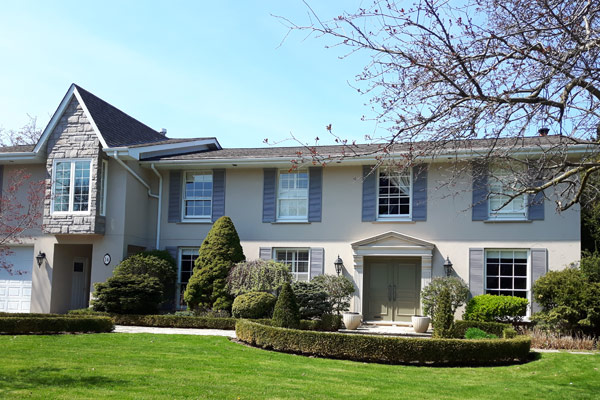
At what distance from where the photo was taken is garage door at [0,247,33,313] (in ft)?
67.4

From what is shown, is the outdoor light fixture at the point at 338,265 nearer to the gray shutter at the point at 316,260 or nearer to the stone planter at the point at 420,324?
the gray shutter at the point at 316,260

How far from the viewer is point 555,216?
17656 mm

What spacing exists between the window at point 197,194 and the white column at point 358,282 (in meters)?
5.36

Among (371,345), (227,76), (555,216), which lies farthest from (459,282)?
(227,76)

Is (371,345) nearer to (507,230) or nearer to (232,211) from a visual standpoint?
(507,230)

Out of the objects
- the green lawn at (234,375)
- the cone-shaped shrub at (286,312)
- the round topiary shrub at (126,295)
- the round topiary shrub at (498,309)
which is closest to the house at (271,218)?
the round topiary shrub at (498,309)

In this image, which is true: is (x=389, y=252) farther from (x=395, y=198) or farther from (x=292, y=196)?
(x=292, y=196)

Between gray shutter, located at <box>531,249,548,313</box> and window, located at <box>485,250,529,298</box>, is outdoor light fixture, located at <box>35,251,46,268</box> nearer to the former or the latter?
window, located at <box>485,250,529,298</box>

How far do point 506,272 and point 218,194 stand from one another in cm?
937

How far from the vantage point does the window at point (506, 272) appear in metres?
17.8

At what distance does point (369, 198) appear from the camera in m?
19.2

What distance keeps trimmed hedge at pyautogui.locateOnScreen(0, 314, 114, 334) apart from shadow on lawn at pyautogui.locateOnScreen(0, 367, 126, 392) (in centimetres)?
491

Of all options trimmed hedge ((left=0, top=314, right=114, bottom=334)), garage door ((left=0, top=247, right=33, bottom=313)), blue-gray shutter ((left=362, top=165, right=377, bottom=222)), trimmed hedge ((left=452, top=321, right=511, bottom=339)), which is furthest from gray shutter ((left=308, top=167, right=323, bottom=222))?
garage door ((left=0, top=247, right=33, bottom=313))

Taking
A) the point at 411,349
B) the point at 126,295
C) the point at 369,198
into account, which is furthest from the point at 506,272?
the point at 126,295
